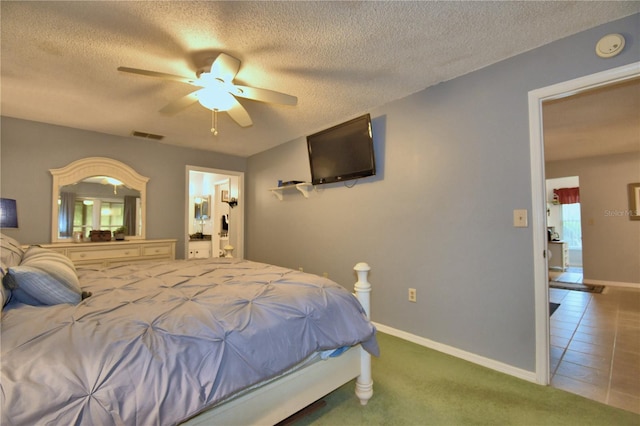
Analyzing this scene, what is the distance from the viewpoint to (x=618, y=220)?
498cm

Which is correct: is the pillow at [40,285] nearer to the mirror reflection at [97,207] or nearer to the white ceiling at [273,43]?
the white ceiling at [273,43]

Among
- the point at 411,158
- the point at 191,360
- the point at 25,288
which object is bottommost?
the point at 191,360

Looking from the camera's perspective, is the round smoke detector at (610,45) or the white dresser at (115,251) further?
the white dresser at (115,251)

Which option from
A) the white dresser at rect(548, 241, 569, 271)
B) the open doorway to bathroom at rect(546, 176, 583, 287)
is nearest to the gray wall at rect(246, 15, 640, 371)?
the open doorway to bathroom at rect(546, 176, 583, 287)

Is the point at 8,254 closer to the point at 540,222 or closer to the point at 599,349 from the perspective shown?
the point at 540,222

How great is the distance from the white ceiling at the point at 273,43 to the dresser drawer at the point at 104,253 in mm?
1585

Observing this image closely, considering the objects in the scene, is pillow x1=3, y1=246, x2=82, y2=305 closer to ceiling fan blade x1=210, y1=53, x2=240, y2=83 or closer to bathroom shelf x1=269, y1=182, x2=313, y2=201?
ceiling fan blade x1=210, y1=53, x2=240, y2=83

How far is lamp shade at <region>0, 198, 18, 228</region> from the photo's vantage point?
275 cm

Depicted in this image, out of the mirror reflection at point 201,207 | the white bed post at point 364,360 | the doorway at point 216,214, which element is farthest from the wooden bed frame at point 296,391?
the mirror reflection at point 201,207

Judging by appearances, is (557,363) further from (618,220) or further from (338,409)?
(618,220)

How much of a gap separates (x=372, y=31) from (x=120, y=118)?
2.94 m

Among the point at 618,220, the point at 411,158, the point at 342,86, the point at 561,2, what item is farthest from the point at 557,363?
the point at 618,220

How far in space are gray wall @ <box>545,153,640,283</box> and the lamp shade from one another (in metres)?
8.41

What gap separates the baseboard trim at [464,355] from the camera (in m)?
1.99
